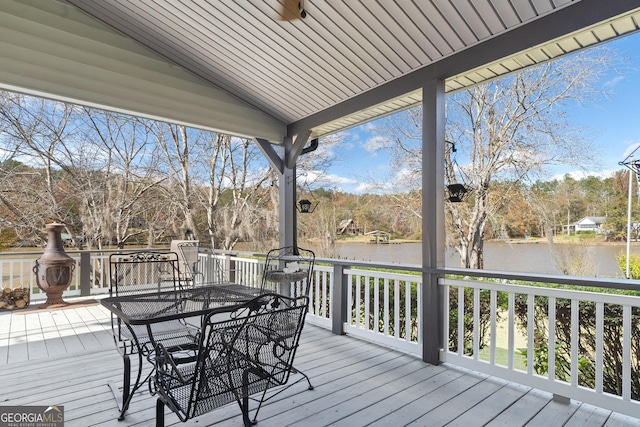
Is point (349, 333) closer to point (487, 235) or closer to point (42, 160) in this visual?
point (487, 235)

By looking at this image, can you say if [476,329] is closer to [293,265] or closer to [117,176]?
[293,265]

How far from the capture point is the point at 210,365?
1.80 meters

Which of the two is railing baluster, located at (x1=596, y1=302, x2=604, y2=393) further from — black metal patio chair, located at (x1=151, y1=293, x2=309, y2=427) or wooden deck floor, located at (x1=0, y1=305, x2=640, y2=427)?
black metal patio chair, located at (x1=151, y1=293, x2=309, y2=427)

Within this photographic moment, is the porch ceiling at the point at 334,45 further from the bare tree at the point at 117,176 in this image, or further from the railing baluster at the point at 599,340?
the bare tree at the point at 117,176

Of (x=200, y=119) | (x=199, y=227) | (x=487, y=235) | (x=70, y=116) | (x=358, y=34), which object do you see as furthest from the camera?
(x=199, y=227)

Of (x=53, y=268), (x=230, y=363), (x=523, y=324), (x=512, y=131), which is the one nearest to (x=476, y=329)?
(x=523, y=324)

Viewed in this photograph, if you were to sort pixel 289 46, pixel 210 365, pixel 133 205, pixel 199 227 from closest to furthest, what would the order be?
pixel 210 365 < pixel 289 46 < pixel 133 205 < pixel 199 227

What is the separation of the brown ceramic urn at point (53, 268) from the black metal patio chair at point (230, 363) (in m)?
4.72

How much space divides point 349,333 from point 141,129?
7.59 metres

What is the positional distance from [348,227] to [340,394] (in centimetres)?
621

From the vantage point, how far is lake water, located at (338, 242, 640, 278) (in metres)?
4.84

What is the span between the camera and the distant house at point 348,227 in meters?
8.57

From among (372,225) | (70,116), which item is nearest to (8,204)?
(70,116)

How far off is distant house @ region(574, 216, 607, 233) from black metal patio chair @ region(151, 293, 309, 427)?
5.16 metres
